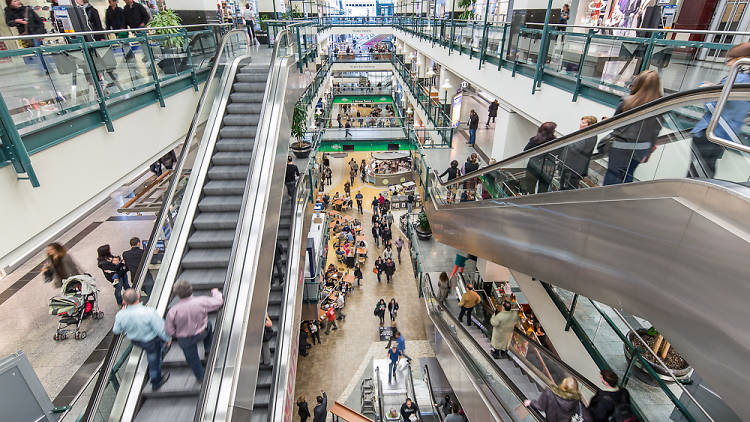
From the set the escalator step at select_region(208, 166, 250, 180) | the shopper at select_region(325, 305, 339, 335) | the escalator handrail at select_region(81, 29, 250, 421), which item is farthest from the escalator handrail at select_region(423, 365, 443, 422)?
the escalator handrail at select_region(81, 29, 250, 421)

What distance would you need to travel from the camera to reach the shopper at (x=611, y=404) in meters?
3.42

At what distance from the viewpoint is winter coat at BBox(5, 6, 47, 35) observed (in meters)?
5.63

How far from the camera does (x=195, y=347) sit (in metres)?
4.04

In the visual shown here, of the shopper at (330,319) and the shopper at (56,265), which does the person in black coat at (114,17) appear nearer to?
the shopper at (56,265)

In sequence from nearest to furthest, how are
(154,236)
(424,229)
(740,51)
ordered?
1. (740,51)
2. (154,236)
3. (424,229)

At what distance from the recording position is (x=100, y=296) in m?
8.78

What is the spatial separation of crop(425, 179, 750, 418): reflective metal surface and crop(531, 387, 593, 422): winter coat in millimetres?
1354

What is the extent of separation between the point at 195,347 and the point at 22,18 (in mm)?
6044

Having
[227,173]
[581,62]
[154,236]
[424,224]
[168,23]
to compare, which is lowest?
[424,224]

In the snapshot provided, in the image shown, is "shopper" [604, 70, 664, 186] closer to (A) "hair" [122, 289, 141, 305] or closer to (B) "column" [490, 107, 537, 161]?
(A) "hair" [122, 289, 141, 305]

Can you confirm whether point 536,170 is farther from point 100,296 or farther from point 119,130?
point 100,296

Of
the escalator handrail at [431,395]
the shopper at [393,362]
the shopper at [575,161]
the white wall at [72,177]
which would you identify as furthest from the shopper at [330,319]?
the shopper at [575,161]

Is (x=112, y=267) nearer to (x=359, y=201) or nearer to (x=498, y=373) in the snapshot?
(x=498, y=373)

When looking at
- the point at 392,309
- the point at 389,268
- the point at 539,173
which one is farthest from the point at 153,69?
the point at 389,268
